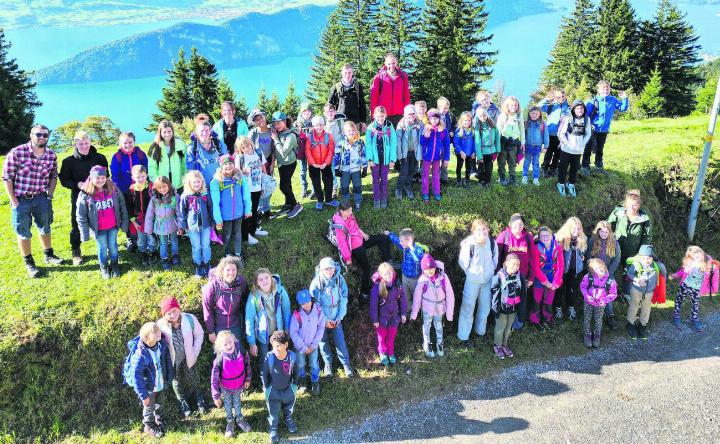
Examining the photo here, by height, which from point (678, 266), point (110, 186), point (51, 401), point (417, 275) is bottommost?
point (51, 401)

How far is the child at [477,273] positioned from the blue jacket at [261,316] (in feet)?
11.3

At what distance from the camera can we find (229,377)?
7.00m

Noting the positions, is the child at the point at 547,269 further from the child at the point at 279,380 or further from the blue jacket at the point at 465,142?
the child at the point at 279,380

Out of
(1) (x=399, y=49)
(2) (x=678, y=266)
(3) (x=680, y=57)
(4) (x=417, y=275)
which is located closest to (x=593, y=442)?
(4) (x=417, y=275)

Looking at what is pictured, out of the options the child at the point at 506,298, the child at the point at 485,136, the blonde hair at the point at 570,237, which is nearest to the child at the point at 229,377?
the child at the point at 506,298

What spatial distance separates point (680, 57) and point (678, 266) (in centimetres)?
4117

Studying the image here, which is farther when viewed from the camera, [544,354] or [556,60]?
[556,60]

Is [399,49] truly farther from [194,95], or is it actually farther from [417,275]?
[417,275]

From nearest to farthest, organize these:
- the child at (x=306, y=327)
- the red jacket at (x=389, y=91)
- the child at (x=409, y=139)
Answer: the child at (x=306, y=327), the child at (x=409, y=139), the red jacket at (x=389, y=91)

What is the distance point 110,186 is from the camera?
26.1 ft

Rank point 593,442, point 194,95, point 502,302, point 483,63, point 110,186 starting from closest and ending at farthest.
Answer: point 593,442 → point 110,186 → point 502,302 → point 483,63 → point 194,95

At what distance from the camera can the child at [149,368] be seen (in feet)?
21.8

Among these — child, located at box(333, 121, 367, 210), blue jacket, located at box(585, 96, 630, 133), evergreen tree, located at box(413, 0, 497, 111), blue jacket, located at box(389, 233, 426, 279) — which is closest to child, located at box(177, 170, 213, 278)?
child, located at box(333, 121, 367, 210)

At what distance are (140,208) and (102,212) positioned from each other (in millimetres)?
636
